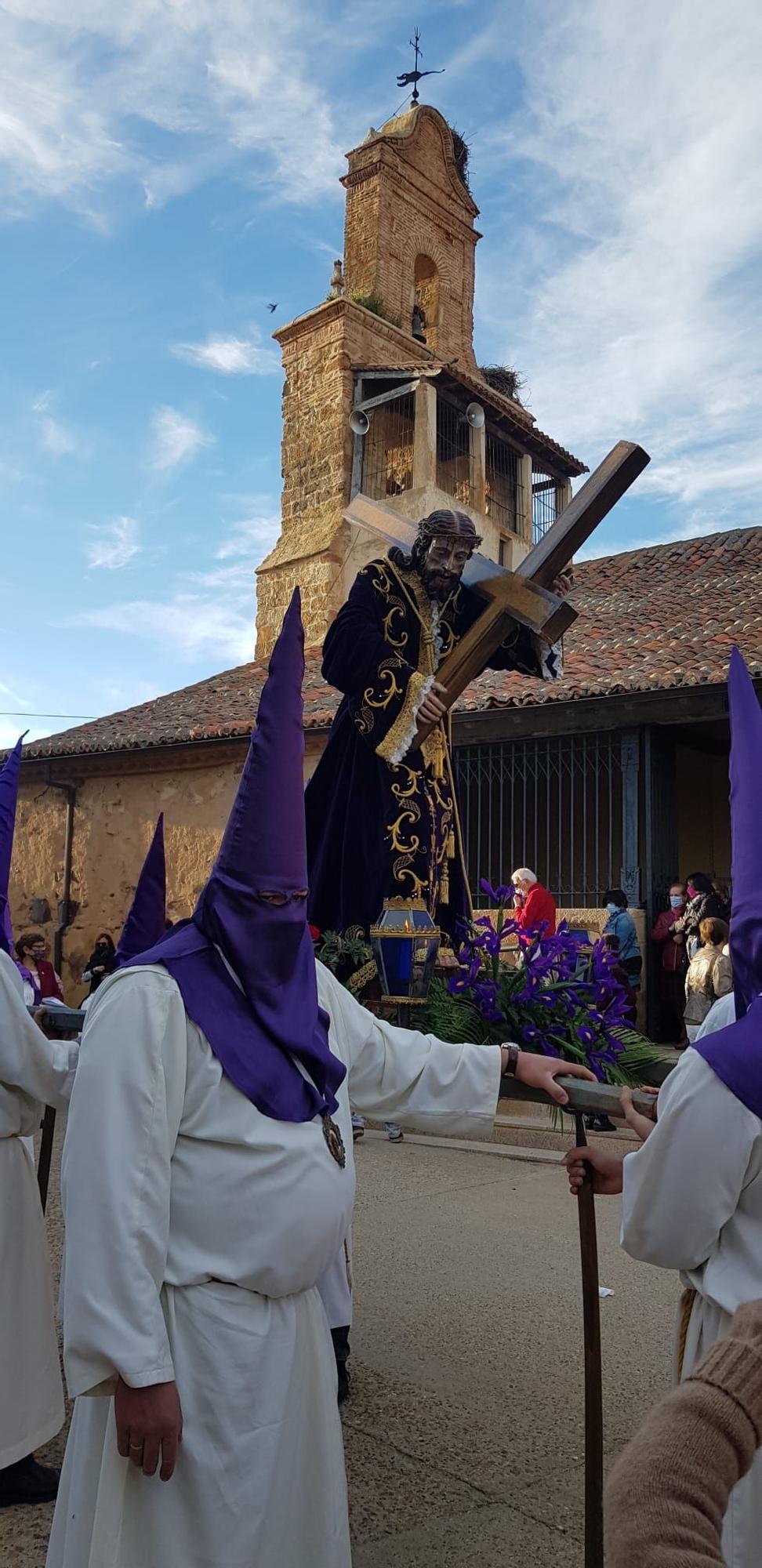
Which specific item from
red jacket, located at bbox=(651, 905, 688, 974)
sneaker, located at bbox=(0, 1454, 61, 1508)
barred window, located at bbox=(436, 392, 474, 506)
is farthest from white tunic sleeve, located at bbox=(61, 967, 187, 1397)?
barred window, located at bbox=(436, 392, 474, 506)

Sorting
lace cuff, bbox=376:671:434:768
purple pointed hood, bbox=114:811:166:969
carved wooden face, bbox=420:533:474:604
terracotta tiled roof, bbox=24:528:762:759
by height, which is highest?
terracotta tiled roof, bbox=24:528:762:759

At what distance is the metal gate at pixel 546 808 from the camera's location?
13.0 m

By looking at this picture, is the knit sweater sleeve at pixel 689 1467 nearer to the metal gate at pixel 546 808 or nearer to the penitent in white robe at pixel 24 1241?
the penitent in white robe at pixel 24 1241

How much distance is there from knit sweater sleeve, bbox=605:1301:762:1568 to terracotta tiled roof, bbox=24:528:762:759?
10264mm

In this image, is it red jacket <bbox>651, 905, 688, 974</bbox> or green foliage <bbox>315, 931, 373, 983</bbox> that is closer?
green foliage <bbox>315, 931, 373, 983</bbox>

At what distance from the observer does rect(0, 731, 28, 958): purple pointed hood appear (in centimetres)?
343

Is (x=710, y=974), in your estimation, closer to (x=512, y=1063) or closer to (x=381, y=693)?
(x=381, y=693)

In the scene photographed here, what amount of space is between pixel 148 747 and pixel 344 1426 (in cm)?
1290

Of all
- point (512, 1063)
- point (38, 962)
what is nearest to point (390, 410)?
point (38, 962)

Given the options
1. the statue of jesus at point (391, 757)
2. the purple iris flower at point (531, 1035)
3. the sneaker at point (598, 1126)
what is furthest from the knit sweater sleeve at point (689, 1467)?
the sneaker at point (598, 1126)

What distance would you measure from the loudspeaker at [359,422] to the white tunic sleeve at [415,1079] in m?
18.8

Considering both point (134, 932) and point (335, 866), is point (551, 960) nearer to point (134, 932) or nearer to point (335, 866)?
point (134, 932)

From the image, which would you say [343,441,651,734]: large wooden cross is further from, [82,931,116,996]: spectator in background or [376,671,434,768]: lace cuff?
[82,931,116,996]: spectator in background

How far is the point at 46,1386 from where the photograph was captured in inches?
126
